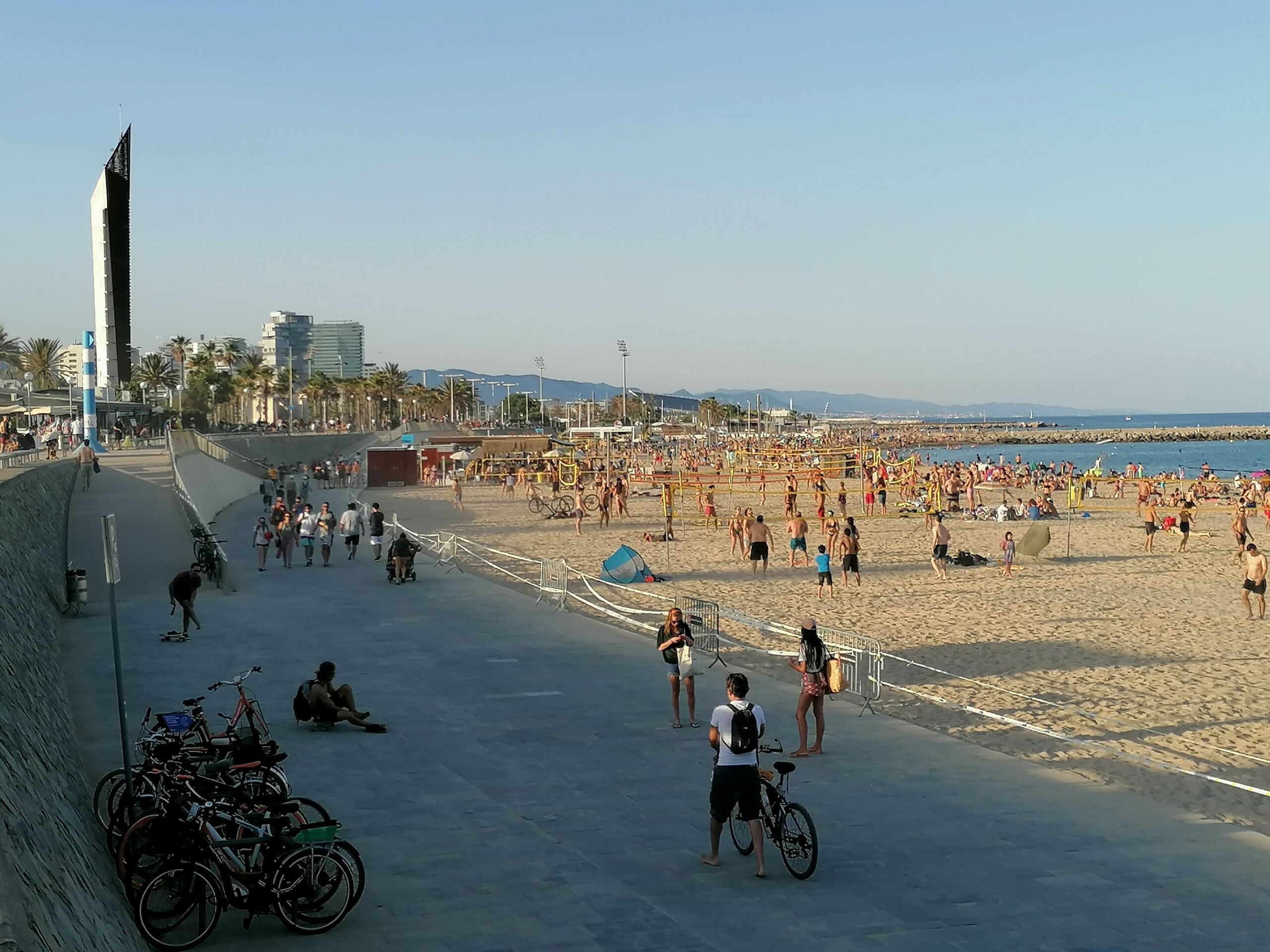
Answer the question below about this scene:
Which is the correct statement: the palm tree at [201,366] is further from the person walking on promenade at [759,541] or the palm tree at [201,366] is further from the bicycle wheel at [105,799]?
the bicycle wheel at [105,799]

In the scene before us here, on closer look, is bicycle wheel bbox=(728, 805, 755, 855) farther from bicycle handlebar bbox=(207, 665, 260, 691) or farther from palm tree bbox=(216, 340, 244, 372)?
palm tree bbox=(216, 340, 244, 372)

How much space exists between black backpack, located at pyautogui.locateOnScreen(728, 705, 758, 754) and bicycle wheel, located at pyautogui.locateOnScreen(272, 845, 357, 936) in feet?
8.14

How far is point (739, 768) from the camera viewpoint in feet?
24.2

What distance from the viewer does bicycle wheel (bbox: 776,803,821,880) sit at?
7.31 metres

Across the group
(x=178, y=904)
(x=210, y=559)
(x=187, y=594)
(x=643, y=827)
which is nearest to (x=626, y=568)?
(x=210, y=559)

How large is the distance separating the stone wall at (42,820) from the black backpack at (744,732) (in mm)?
3585

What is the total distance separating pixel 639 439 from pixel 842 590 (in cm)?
11387

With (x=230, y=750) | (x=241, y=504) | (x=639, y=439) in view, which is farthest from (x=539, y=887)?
(x=639, y=439)

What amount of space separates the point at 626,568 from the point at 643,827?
51.2 ft

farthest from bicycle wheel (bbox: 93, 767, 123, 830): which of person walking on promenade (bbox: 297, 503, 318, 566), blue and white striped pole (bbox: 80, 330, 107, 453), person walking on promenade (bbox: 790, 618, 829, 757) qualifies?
blue and white striped pole (bbox: 80, 330, 107, 453)

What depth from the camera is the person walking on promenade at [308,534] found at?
2444 cm

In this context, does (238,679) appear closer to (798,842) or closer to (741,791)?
(741,791)

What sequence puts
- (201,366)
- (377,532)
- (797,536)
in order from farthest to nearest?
(201,366)
(797,536)
(377,532)

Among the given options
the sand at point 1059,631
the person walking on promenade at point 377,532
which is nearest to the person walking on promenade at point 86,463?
the sand at point 1059,631
